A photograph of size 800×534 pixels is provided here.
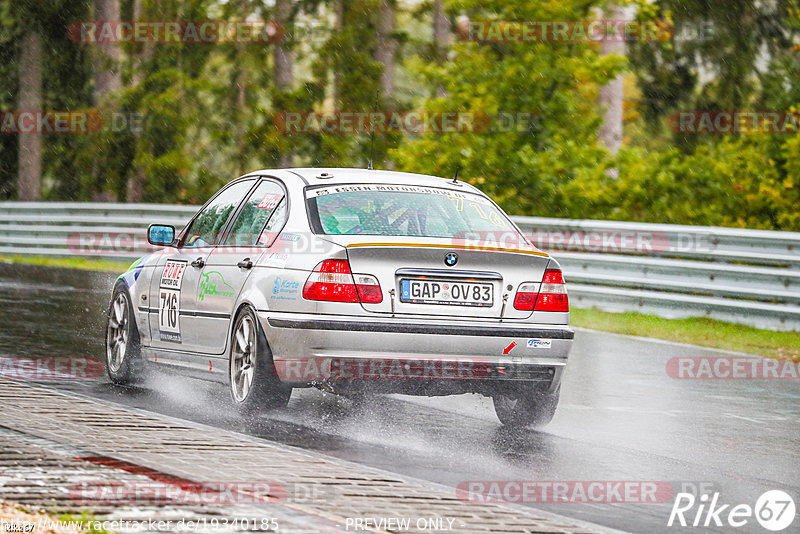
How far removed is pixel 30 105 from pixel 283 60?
667 centimetres

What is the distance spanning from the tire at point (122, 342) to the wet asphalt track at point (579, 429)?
0.60 feet

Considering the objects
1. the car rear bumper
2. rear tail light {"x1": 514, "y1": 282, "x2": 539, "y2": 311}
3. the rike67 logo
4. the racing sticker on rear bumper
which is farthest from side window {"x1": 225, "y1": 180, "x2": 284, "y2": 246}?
the rike67 logo

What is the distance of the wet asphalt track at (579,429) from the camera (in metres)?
7.06

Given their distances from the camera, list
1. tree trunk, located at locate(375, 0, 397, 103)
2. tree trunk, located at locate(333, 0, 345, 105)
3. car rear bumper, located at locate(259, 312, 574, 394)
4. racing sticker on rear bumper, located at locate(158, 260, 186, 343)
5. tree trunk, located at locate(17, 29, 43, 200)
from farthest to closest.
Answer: tree trunk, located at locate(375, 0, 397, 103) → tree trunk, located at locate(333, 0, 345, 105) → tree trunk, located at locate(17, 29, 43, 200) → racing sticker on rear bumper, located at locate(158, 260, 186, 343) → car rear bumper, located at locate(259, 312, 574, 394)

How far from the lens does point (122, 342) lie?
9992 mm

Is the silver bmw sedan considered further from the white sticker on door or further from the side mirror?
the side mirror

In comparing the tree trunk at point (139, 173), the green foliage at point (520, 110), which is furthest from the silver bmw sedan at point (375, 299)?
the tree trunk at point (139, 173)

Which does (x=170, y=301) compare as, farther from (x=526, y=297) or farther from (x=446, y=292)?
(x=526, y=297)

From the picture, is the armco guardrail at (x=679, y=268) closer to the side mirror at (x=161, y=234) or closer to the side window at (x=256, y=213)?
the side window at (x=256, y=213)

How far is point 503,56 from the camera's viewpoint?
2272cm

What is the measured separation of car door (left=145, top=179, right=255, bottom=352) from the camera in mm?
9117

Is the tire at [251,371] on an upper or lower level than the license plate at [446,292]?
lower

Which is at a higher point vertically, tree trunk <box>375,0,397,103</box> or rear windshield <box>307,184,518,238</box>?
tree trunk <box>375,0,397,103</box>

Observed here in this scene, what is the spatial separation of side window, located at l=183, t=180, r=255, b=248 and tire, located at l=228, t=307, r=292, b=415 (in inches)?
41.5
